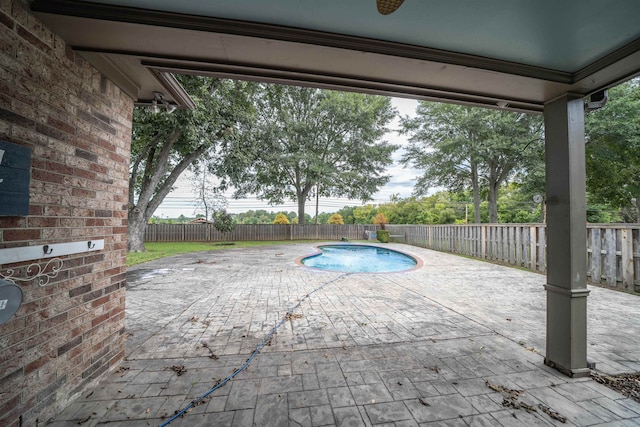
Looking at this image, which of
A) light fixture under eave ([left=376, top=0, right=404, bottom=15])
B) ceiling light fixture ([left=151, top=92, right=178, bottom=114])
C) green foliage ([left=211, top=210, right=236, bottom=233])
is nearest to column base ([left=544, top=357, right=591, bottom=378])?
light fixture under eave ([left=376, top=0, right=404, bottom=15])

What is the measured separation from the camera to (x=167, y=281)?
17.3 feet

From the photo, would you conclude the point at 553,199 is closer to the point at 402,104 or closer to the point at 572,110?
the point at 572,110

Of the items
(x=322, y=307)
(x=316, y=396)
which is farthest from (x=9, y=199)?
(x=322, y=307)

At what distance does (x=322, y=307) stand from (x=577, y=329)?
2.68m

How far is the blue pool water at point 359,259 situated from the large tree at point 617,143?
834 cm

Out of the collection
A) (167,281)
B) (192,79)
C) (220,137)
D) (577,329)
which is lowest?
(167,281)

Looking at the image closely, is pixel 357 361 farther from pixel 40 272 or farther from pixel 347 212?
pixel 347 212

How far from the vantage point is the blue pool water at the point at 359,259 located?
32.4 ft

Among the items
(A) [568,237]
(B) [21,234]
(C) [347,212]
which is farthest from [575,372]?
(C) [347,212]

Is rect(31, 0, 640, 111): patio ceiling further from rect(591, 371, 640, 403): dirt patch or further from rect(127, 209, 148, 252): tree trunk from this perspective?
rect(127, 209, 148, 252): tree trunk

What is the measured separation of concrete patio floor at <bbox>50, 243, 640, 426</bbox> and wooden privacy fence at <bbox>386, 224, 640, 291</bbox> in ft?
1.69

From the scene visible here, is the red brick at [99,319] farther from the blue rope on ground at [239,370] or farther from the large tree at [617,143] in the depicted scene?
the large tree at [617,143]

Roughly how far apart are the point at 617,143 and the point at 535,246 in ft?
24.2

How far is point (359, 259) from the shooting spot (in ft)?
39.7
